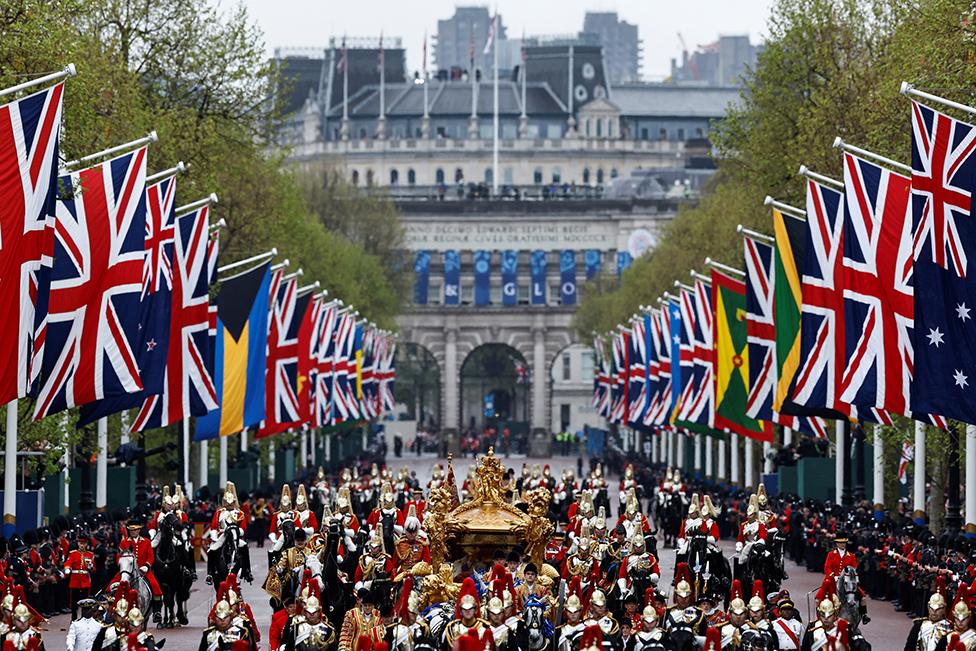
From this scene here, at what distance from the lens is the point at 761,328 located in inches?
2352

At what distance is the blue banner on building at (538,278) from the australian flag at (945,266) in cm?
13070

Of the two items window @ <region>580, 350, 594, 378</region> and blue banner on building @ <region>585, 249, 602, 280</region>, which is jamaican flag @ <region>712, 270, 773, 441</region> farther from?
window @ <region>580, 350, 594, 378</region>

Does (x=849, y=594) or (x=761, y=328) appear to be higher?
(x=761, y=328)

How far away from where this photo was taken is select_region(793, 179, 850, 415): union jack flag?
48969 mm

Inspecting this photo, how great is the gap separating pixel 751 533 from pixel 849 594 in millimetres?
7203

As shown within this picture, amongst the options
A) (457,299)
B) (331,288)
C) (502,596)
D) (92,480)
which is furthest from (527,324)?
(502,596)

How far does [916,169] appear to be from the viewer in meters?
38.9

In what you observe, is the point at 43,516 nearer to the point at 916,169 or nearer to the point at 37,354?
the point at 37,354

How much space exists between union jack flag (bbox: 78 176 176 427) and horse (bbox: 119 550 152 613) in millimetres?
3730

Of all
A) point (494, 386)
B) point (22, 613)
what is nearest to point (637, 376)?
point (22, 613)

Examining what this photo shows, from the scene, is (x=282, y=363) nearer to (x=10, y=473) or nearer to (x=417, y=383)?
(x=10, y=473)

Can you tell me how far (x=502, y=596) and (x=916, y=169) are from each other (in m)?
9.67

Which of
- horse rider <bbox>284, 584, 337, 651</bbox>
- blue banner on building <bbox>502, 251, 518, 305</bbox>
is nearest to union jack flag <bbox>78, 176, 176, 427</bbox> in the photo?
horse rider <bbox>284, 584, 337, 651</bbox>

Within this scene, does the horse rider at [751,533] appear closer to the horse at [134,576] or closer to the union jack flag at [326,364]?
the horse at [134,576]
